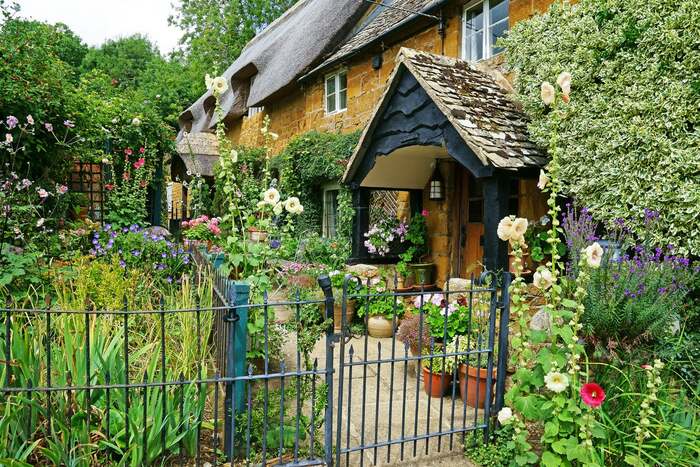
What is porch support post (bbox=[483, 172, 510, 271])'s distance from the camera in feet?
15.0

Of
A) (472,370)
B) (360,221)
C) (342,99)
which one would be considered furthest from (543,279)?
(342,99)

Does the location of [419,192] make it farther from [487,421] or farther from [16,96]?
[16,96]

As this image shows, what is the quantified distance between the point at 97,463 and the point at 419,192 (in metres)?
6.03

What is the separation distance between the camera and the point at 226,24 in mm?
22812

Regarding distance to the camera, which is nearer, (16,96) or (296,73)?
(16,96)

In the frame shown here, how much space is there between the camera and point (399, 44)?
7918 millimetres

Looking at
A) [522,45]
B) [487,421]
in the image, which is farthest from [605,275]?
[522,45]

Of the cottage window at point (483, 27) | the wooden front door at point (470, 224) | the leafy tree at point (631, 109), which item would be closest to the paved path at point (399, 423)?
the leafy tree at point (631, 109)

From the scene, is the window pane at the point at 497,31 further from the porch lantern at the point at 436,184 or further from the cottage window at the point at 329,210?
the cottage window at the point at 329,210

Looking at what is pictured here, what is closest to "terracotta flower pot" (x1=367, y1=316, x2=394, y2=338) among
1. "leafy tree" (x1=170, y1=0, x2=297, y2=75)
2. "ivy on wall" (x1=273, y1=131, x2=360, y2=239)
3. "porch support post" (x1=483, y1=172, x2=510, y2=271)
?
"porch support post" (x1=483, y1=172, x2=510, y2=271)

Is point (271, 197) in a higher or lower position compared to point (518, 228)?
higher

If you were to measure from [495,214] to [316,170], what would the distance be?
16.5 feet

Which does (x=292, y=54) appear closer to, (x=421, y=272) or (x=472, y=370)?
(x=421, y=272)

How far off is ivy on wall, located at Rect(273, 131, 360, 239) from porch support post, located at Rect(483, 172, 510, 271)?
11.9 ft
